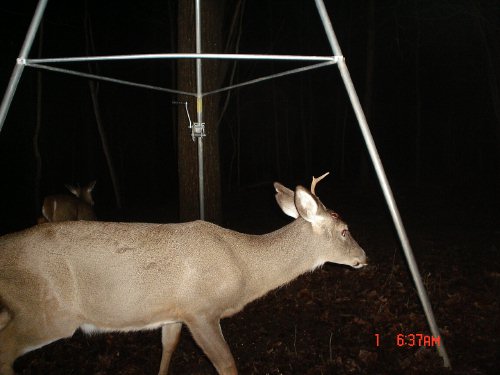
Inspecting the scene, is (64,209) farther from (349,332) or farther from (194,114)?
(349,332)

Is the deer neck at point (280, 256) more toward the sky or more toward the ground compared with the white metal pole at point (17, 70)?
more toward the ground

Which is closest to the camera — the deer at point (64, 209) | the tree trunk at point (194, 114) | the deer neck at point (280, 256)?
the deer neck at point (280, 256)

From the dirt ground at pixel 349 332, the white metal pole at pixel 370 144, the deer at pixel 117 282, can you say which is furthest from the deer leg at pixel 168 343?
the white metal pole at pixel 370 144

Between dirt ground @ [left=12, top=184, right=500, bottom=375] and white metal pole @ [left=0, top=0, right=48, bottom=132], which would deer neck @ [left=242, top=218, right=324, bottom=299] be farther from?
white metal pole @ [left=0, top=0, right=48, bottom=132]

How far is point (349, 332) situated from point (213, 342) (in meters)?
1.92

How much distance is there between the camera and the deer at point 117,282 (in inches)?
134

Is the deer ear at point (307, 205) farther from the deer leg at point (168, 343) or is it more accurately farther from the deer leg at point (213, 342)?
the deer leg at point (168, 343)

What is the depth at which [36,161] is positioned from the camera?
47.6ft

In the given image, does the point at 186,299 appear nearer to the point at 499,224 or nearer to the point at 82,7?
the point at 499,224

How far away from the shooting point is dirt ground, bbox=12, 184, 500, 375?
419 centimetres

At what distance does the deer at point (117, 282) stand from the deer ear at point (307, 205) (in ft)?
2.45

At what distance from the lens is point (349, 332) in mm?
4828

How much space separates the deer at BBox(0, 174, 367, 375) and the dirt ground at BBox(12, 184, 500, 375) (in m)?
1.01

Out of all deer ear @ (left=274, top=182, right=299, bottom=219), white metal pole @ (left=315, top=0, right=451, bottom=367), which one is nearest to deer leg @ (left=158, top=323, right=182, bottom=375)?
deer ear @ (left=274, top=182, right=299, bottom=219)
